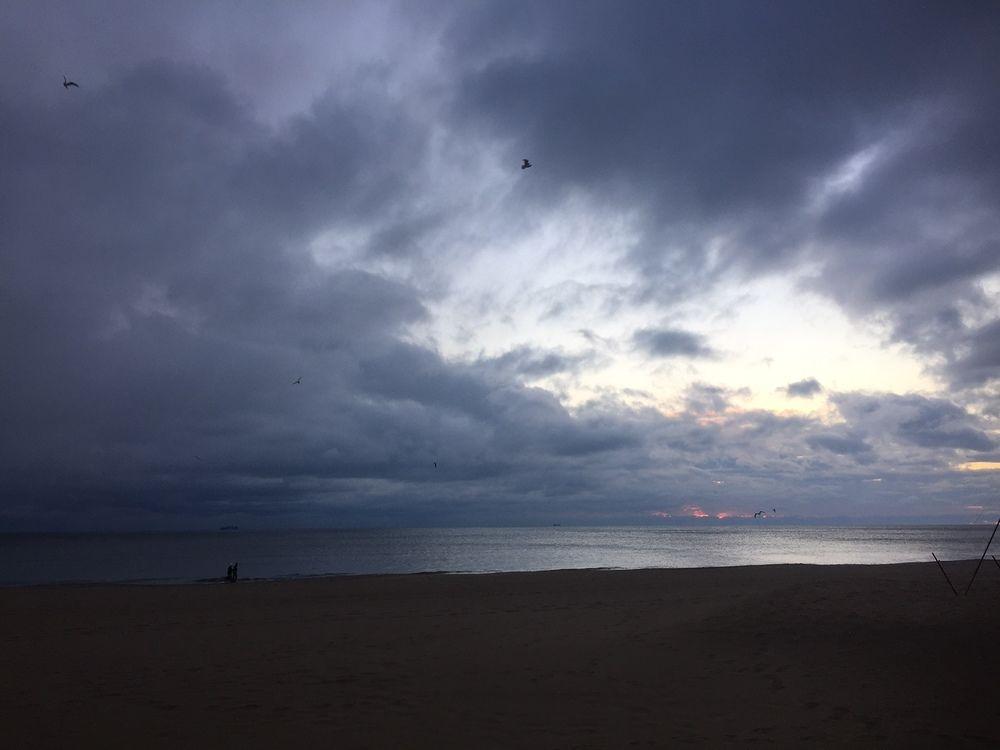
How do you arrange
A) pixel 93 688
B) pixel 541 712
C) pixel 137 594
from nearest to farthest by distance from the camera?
pixel 541 712
pixel 93 688
pixel 137 594

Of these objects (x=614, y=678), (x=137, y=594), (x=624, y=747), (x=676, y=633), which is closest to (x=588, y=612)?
(x=676, y=633)

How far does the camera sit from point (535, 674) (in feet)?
43.9

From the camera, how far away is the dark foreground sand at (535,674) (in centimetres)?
983

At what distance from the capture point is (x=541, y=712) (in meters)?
10.8

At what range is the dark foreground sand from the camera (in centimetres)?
983

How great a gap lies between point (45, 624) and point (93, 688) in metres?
12.4

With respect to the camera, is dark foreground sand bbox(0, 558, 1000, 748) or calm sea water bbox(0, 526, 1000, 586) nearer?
dark foreground sand bbox(0, 558, 1000, 748)

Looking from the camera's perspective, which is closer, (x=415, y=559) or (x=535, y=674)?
(x=535, y=674)

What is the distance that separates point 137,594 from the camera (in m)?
33.6

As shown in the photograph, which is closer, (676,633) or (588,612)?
(676,633)

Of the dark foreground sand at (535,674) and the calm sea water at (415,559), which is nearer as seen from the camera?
the dark foreground sand at (535,674)

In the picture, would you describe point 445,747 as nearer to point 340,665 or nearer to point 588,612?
Answer: point 340,665

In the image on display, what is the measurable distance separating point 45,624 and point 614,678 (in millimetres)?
21660

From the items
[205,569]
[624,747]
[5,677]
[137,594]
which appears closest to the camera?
[624,747]
